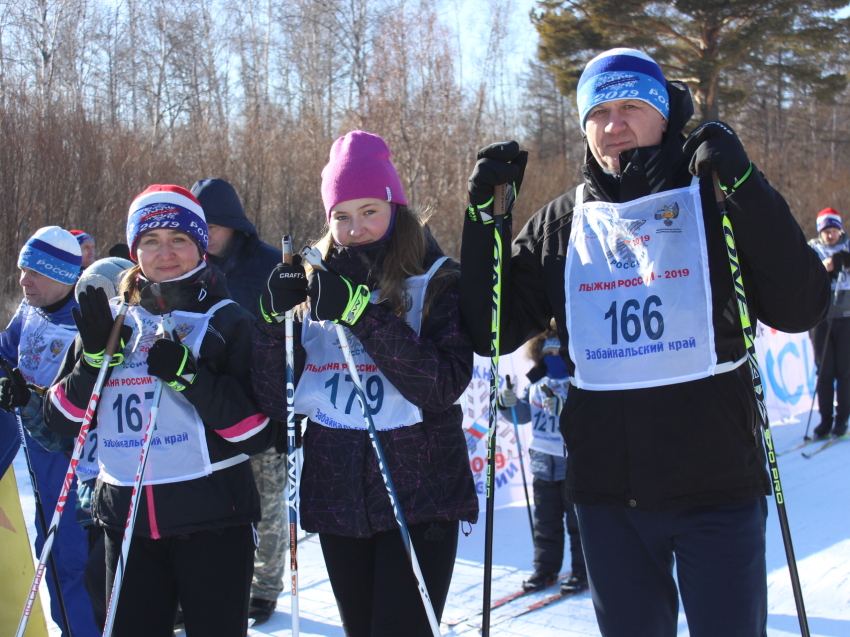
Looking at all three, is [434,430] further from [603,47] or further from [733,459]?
[603,47]

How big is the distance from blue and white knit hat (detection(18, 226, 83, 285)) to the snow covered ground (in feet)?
6.19

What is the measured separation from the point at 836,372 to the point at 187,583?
23.5 feet

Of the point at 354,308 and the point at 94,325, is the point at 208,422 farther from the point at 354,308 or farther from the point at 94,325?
the point at 354,308

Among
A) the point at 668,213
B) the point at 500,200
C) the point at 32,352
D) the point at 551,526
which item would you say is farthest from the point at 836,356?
the point at 32,352

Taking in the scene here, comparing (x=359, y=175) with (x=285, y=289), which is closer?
(x=285, y=289)

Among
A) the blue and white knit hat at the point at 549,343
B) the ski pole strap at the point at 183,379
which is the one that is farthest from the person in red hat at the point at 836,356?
the ski pole strap at the point at 183,379

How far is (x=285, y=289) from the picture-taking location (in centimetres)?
235

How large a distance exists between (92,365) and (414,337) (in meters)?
1.14

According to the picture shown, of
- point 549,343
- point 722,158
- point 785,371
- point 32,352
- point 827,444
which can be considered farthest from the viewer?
point 785,371

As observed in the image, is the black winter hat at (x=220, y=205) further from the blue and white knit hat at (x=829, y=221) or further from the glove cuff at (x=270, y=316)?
the blue and white knit hat at (x=829, y=221)

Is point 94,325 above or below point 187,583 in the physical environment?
above

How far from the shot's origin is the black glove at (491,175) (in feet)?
7.32

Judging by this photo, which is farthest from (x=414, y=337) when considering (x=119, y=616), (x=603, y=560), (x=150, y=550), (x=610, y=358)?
(x=119, y=616)

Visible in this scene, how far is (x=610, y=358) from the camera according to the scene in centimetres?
213
